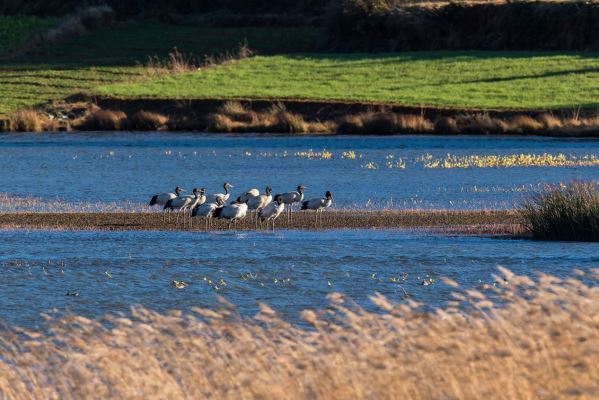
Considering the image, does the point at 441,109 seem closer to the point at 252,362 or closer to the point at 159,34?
the point at 159,34

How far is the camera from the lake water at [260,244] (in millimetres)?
21188

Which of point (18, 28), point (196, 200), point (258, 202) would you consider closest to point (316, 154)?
point (258, 202)

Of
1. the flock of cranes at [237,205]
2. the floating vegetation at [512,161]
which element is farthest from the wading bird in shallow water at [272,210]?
the floating vegetation at [512,161]

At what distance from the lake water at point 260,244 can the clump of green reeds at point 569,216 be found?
21.6 inches

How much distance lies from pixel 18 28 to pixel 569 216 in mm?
65543

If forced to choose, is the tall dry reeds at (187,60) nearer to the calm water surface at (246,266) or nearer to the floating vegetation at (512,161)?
the floating vegetation at (512,161)

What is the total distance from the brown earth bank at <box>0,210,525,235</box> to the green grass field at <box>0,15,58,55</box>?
50.2m

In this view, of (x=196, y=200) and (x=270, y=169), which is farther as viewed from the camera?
(x=270, y=169)

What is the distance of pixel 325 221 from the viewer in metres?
30.5

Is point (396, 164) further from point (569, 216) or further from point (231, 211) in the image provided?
point (569, 216)

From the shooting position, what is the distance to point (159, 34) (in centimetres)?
8369

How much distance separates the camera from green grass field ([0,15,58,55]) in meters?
81.9

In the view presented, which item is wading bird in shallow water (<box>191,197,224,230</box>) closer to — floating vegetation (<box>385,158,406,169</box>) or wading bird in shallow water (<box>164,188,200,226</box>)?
wading bird in shallow water (<box>164,188,200,226</box>)

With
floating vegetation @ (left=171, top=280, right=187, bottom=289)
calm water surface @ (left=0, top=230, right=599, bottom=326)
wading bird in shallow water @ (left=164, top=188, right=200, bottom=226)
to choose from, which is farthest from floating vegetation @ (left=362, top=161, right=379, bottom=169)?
floating vegetation @ (left=171, top=280, right=187, bottom=289)
